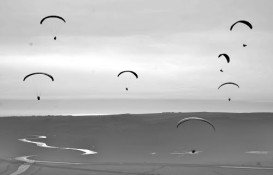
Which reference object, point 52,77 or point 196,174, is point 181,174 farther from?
point 52,77

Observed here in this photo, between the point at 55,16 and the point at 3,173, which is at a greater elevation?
the point at 55,16

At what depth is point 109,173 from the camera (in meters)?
102

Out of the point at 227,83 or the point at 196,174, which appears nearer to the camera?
the point at 227,83

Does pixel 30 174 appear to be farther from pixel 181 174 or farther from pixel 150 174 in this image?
pixel 181 174

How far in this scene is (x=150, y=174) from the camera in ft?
317

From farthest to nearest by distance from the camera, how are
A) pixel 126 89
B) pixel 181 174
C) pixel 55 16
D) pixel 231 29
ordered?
pixel 181 174
pixel 126 89
pixel 55 16
pixel 231 29

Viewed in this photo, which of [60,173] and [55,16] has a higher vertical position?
[55,16]

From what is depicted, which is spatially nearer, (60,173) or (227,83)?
(227,83)

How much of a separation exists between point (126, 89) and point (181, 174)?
127 feet

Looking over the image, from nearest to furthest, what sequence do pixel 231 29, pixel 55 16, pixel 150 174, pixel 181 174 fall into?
pixel 231 29, pixel 55 16, pixel 150 174, pixel 181 174

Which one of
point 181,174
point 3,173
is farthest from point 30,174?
point 181,174

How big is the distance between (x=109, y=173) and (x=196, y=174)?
17035mm

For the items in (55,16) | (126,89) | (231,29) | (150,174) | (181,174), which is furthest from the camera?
(181,174)

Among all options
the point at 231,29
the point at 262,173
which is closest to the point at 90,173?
the point at 262,173
